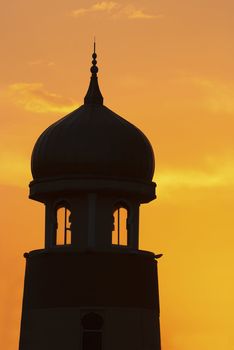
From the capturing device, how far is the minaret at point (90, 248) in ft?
207

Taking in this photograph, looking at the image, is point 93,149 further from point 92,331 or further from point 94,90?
point 92,331

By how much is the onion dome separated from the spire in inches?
10.0

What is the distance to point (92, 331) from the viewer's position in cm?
6309

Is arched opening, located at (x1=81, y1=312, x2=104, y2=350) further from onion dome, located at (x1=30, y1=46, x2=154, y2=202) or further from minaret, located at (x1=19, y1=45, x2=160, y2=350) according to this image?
onion dome, located at (x1=30, y1=46, x2=154, y2=202)

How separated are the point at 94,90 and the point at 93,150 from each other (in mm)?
3219

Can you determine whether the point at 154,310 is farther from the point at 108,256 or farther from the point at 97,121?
the point at 97,121

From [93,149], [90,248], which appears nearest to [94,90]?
[93,149]

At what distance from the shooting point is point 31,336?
63.8 m

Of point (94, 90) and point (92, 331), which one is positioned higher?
point (94, 90)

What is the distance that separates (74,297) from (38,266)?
2016 mm

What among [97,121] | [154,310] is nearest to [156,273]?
[154,310]

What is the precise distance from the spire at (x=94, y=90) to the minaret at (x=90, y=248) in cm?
84

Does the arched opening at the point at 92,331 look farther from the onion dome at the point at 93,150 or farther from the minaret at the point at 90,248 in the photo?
the onion dome at the point at 93,150

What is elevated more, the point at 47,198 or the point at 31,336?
the point at 47,198
